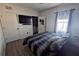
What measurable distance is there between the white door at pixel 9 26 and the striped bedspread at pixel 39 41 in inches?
7.3

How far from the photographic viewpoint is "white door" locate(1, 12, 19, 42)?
1.02 metres

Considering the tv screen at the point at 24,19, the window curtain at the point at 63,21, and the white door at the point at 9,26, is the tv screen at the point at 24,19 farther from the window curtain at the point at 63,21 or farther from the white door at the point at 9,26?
the window curtain at the point at 63,21

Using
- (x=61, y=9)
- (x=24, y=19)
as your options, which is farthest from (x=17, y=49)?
(x=61, y=9)

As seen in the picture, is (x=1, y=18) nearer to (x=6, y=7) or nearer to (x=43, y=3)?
(x=6, y=7)

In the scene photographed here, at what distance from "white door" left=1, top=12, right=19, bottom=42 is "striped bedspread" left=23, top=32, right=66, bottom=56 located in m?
0.19

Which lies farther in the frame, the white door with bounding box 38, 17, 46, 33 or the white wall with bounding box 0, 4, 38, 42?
the white door with bounding box 38, 17, 46, 33

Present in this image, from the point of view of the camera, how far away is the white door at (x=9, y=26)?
1021 mm

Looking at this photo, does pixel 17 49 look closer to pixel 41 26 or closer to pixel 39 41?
pixel 39 41

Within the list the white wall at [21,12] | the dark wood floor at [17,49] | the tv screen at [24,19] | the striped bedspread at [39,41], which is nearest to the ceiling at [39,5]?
the white wall at [21,12]

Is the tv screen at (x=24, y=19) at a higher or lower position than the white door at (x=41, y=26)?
higher

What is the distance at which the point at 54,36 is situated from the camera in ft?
3.65

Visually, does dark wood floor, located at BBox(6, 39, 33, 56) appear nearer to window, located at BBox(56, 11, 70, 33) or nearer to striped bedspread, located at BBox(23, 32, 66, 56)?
striped bedspread, located at BBox(23, 32, 66, 56)

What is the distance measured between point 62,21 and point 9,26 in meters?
0.75

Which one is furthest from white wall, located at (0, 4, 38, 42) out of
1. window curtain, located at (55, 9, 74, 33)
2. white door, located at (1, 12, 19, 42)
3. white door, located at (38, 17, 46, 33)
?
window curtain, located at (55, 9, 74, 33)
